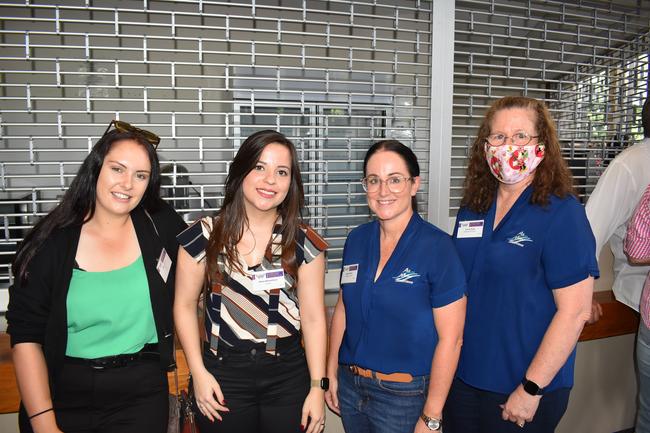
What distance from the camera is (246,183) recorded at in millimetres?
1342

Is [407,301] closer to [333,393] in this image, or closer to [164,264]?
[333,393]

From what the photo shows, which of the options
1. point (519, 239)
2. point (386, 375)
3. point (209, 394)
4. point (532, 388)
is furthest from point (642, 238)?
point (209, 394)

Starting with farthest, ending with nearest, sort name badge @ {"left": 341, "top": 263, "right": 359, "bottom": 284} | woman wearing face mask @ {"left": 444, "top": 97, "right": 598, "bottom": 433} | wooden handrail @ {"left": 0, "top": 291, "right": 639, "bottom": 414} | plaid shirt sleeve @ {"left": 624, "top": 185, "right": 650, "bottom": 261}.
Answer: wooden handrail @ {"left": 0, "top": 291, "right": 639, "bottom": 414}, plaid shirt sleeve @ {"left": 624, "top": 185, "right": 650, "bottom": 261}, name badge @ {"left": 341, "top": 263, "right": 359, "bottom": 284}, woman wearing face mask @ {"left": 444, "top": 97, "right": 598, "bottom": 433}

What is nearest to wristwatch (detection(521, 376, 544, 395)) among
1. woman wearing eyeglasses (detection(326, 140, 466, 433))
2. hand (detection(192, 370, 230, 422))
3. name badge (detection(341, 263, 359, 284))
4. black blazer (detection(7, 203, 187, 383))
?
woman wearing eyeglasses (detection(326, 140, 466, 433))

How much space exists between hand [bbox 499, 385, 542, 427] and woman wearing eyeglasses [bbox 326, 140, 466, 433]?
0.20 metres

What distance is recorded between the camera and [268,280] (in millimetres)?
1326

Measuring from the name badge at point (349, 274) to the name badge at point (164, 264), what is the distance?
601 mm

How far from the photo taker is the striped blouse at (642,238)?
1.54 metres

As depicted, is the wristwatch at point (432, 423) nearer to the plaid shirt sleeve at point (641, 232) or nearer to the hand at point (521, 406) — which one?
the hand at point (521, 406)

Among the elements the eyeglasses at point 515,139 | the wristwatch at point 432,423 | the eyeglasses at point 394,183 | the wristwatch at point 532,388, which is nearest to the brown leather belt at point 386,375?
the wristwatch at point 432,423

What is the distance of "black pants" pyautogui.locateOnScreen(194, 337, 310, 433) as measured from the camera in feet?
4.31

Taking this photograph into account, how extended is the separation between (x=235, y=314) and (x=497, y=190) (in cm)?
100

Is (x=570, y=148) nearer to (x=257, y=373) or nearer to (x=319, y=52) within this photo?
(x=319, y=52)

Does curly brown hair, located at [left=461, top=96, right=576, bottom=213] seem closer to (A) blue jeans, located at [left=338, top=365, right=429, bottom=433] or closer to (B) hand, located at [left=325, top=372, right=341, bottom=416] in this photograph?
(A) blue jeans, located at [left=338, top=365, right=429, bottom=433]
